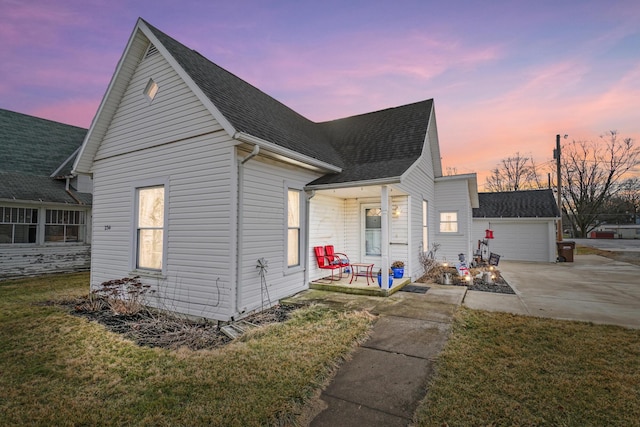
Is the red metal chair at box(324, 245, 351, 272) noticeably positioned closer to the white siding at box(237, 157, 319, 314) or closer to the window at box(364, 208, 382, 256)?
the window at box(364, 208, 382, 256)

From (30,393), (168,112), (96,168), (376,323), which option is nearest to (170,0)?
(168,112)

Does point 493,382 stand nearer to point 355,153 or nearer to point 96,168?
point 355,153

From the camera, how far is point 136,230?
668cm

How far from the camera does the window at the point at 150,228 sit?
6414 millimetres

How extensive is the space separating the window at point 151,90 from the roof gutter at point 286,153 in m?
3.14

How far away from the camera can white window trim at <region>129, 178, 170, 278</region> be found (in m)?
6.07

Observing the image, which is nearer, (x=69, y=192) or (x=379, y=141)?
(x=379, y=141)

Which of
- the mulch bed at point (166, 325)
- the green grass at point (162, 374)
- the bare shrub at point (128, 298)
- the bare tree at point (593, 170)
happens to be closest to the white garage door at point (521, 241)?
the green grass at point (162, 374)

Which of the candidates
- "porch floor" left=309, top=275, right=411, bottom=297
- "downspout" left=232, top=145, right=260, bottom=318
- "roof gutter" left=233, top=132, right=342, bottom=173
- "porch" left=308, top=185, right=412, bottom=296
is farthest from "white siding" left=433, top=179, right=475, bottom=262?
"downspout" left=232, top=145, right=260, bottom=318

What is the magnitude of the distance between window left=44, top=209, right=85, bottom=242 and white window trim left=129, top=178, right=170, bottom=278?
8.11m

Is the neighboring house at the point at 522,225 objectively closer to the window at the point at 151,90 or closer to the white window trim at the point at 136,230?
the white window trim at the point at 136,230

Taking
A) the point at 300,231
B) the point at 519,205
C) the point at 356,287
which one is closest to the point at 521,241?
the point at 519,205

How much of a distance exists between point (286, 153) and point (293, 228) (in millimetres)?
1932

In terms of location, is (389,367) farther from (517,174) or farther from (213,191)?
(517,174)
